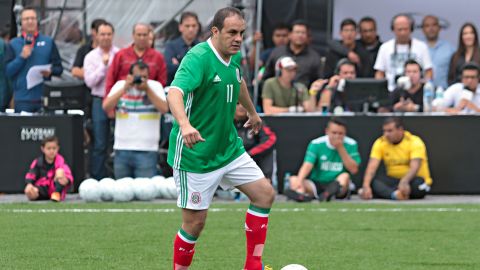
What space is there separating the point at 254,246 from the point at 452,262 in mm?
2053

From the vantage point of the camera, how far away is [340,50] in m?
16.4

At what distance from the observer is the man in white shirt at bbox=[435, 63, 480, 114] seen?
15352 mm

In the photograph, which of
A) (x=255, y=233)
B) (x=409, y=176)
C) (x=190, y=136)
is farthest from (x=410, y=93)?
(x=190, y=136)

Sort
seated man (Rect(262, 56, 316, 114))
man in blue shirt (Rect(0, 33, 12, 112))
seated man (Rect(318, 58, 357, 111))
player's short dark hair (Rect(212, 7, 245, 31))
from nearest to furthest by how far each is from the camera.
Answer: player's short dark hair (Rect(212, 7, 245, 31)) → seated man (Rect(318, 58, 357, 111)) → seated man (Rect(262, 56, 316, 114)) → man in blue shirt (Rect(0, 33, 12, 112))

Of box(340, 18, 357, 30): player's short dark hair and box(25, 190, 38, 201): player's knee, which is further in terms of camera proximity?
box(340, 18, 357, 30): player's short dark hair

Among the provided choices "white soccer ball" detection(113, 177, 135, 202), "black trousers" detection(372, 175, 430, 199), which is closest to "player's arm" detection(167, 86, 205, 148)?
"white soccer ball" detection(113, 177, 135, 202)

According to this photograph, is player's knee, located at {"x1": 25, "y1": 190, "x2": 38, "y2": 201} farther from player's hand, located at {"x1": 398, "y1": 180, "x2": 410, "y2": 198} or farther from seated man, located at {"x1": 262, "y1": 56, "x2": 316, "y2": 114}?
player's hand, located at {"x1": 398, "y1": 180, "x2": 410, "y2": 198}

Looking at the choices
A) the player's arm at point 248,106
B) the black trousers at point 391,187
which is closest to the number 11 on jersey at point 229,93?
the player's arm at point 248,106

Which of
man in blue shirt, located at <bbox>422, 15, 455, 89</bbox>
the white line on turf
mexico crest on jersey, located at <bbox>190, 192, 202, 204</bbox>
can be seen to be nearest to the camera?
mexico crest on jersey, located at <bbox>190, 192, 202, 204</bbox>

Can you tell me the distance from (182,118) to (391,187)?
8.27 m

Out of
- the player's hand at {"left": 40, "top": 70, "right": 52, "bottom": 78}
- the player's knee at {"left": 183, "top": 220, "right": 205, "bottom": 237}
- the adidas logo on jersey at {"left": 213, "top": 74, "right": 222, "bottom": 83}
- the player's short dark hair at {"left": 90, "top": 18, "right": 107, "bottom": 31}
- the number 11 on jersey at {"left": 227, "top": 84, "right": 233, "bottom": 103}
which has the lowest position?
the player's knee at {"left": 183, "top": 220, "right": 205, "bottom": 237}

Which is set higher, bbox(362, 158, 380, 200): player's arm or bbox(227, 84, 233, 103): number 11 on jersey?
bbox(227, 84, 233, 103): number 11 on jersey

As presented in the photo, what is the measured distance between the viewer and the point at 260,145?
1470cm

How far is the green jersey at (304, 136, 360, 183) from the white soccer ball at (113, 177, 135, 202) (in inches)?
92.8
